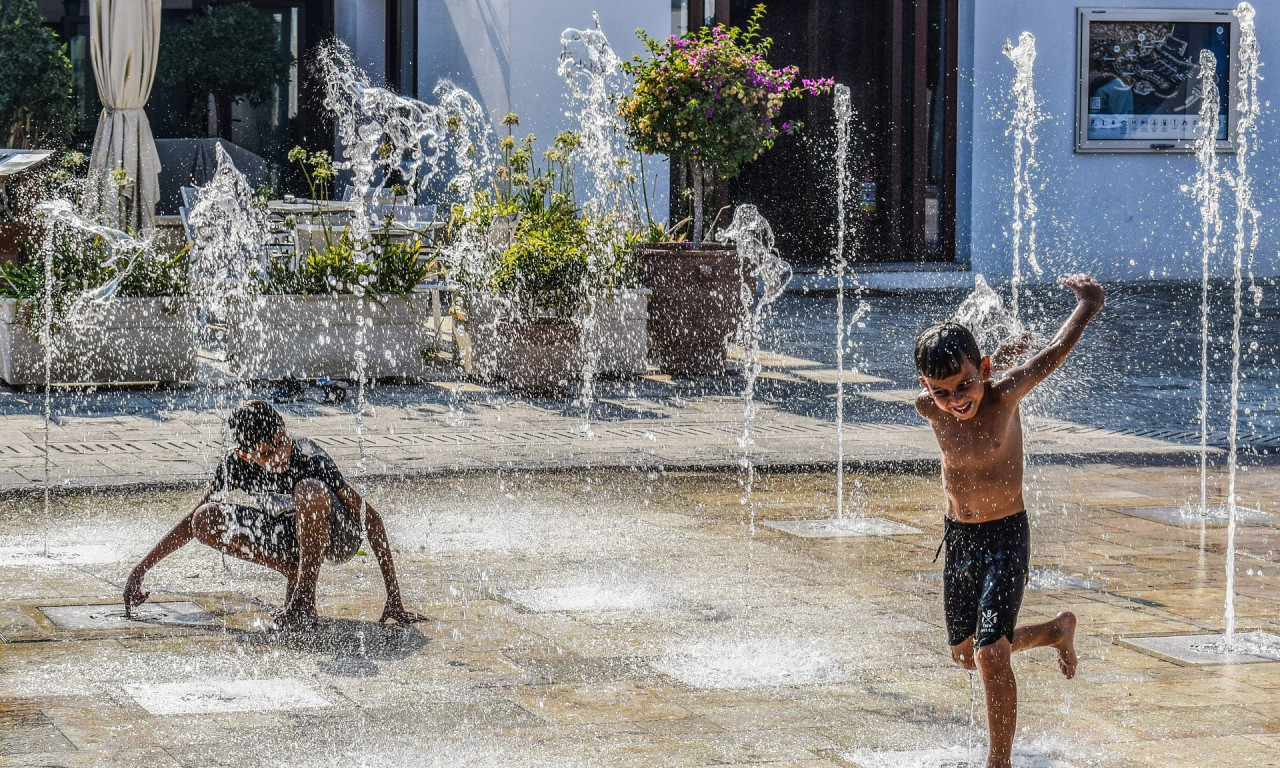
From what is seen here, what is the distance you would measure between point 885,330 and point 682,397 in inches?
168

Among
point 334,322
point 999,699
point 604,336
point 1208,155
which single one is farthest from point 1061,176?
point 999,699

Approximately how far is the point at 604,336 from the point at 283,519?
6566mm

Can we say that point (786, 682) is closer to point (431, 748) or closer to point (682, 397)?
point (431, 748)

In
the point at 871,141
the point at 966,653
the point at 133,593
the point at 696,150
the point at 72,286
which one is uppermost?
the point at 871,141

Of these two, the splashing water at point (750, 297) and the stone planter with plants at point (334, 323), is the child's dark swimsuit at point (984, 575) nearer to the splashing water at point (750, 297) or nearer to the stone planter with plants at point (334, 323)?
the splashing water at point (750, 297)

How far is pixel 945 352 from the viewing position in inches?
151

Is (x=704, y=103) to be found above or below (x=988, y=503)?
above

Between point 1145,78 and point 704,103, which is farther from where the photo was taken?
point 1145,78

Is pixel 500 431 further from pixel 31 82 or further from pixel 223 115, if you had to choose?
pixel 223 115

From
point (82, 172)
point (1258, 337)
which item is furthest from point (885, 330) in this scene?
point (82, 172)

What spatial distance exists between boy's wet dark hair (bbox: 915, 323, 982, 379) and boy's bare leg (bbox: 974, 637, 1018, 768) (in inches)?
24.7

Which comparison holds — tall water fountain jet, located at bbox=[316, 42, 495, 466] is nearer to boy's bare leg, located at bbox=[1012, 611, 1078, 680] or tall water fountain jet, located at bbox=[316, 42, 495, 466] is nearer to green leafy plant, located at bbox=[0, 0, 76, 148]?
green leafy plant, located at bbox=[0, 0, 76, 148]

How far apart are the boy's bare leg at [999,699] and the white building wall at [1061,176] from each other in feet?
51.2

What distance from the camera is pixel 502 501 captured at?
7926 mm
